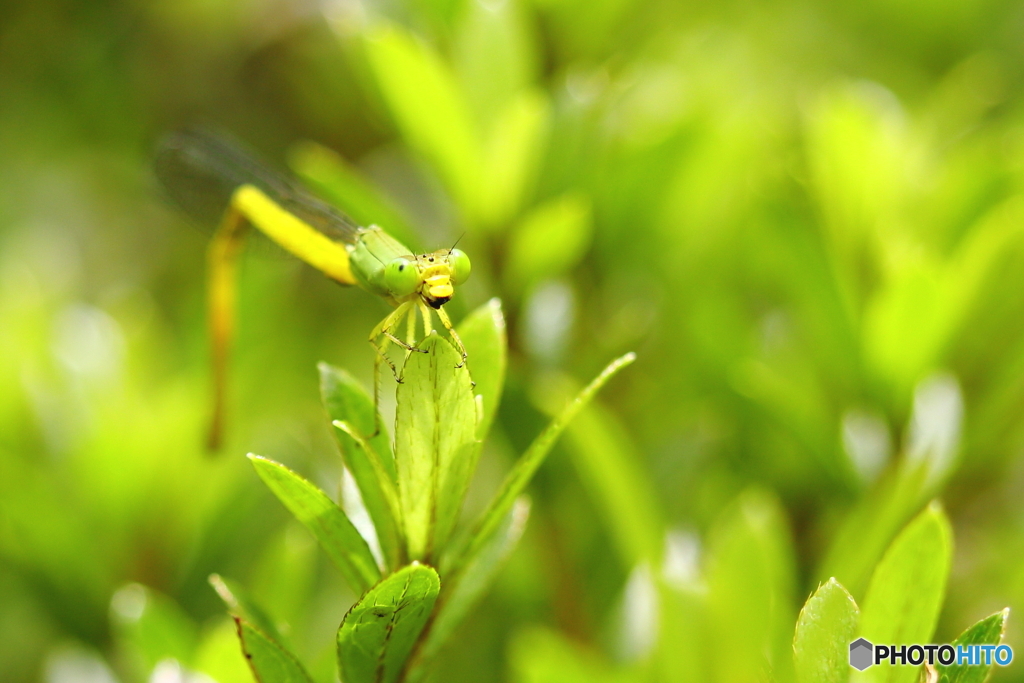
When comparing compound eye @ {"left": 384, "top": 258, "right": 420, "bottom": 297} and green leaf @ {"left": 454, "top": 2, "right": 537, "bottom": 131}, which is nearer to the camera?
compound eye @ {"left": 384, "top": 258, "right": 420, "bottom": 297}

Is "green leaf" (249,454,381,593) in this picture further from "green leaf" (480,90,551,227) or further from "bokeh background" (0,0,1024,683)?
"green leaf" (480,90,551,227)

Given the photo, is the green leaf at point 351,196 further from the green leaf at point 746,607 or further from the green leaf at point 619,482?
the green leaf at point 746,607

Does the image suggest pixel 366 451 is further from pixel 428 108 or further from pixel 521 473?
pixel 428 108

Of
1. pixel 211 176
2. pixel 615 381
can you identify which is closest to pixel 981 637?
pixel 615 381

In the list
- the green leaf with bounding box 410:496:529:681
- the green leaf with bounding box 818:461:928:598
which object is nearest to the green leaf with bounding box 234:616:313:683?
the green leaf with bounding box 410:496:529:681

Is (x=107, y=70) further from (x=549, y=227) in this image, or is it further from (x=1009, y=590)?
(x=1009, y=590)

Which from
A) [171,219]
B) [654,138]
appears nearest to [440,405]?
[654,138]

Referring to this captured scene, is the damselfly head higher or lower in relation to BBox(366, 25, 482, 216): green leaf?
lower

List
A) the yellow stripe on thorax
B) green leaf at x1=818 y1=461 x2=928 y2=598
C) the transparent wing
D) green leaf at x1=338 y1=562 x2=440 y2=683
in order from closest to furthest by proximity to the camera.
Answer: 1. green leaf at x1=338 y1=562 x2=440 y2=683
2. green leaf at x1=818 y1=461 x2=928 y2=598
3. the yellow stripe on thorax
4. the transparent wing
